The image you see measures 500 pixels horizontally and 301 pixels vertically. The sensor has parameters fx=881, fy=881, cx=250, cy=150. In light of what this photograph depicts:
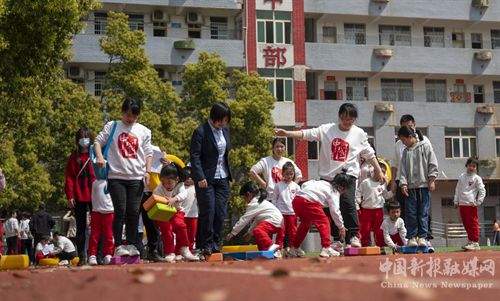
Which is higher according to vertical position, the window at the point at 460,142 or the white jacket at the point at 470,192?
the window at the point at 460,142

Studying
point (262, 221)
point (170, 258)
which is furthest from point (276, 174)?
point (170, 258)

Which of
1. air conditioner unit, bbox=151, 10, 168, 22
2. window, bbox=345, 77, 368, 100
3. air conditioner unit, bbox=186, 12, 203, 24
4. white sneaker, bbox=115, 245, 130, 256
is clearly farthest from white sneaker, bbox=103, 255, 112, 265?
window, bbox=345, 77, 368, 100

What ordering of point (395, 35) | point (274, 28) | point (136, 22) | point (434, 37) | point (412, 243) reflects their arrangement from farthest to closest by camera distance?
point (434, 37) → point (395, 35) → point (274, 28) → point (136, 22) → point (412, 243)

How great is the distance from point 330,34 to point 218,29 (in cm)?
578

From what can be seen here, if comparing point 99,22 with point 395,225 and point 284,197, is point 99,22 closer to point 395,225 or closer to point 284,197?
point 395,225

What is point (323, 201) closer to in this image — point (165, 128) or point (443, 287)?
point (443, 287)

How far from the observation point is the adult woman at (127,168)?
1059cm

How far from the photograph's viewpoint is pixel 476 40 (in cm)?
4628

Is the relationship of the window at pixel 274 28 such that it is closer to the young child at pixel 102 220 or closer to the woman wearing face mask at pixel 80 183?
the woman wearing face mask at pixel 80 183

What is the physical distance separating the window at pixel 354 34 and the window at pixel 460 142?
20.8 ft

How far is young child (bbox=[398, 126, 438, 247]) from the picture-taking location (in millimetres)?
12711

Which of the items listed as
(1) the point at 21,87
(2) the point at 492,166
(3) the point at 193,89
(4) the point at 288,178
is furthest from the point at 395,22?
(4) the point at 288,178

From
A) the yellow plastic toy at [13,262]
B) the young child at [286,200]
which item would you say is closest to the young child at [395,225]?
the young child at [286,200]

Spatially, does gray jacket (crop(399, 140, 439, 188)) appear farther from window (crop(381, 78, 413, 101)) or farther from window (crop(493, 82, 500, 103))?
window (crop(493, 82, 500, 103))
